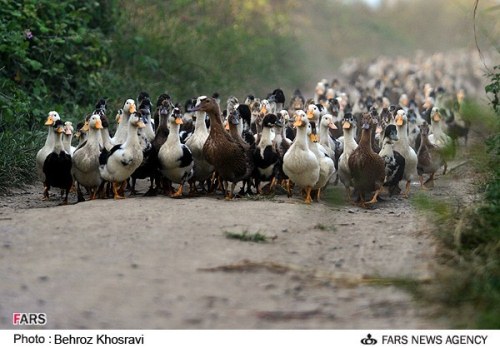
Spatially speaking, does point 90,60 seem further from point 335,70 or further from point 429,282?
point 335,70

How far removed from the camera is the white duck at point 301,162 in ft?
35.4

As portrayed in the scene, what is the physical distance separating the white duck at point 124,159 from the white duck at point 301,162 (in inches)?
61.1

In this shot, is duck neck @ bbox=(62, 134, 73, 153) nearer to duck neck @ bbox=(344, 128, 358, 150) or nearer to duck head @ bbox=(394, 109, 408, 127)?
duck neck @ bbox=(344, 128, 358, 150)

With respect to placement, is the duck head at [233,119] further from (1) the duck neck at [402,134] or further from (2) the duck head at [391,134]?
(1) the duck neck at [402,134]

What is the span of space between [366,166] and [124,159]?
2584mm

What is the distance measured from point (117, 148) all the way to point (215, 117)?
1.11 meters

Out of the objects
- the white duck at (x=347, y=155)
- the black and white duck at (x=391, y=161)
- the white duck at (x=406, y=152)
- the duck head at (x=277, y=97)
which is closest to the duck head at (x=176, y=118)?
the white duck at (x=347, y=155)

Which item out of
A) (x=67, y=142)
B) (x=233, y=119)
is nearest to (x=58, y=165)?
(x=67, y=142)

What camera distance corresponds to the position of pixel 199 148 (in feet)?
37.7

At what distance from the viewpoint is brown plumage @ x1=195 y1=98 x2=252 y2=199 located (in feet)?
35.9

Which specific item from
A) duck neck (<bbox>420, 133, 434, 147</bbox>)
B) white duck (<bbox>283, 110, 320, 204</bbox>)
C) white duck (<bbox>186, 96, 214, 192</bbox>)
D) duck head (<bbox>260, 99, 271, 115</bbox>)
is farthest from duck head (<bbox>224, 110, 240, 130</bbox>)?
duck neck (<bbox>420, 133, 434, 147</bbox>)

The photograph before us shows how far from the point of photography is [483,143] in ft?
27.7

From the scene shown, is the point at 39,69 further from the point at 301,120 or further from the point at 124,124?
the point at 301,120

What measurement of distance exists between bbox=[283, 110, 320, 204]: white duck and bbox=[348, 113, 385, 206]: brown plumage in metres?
0.57
